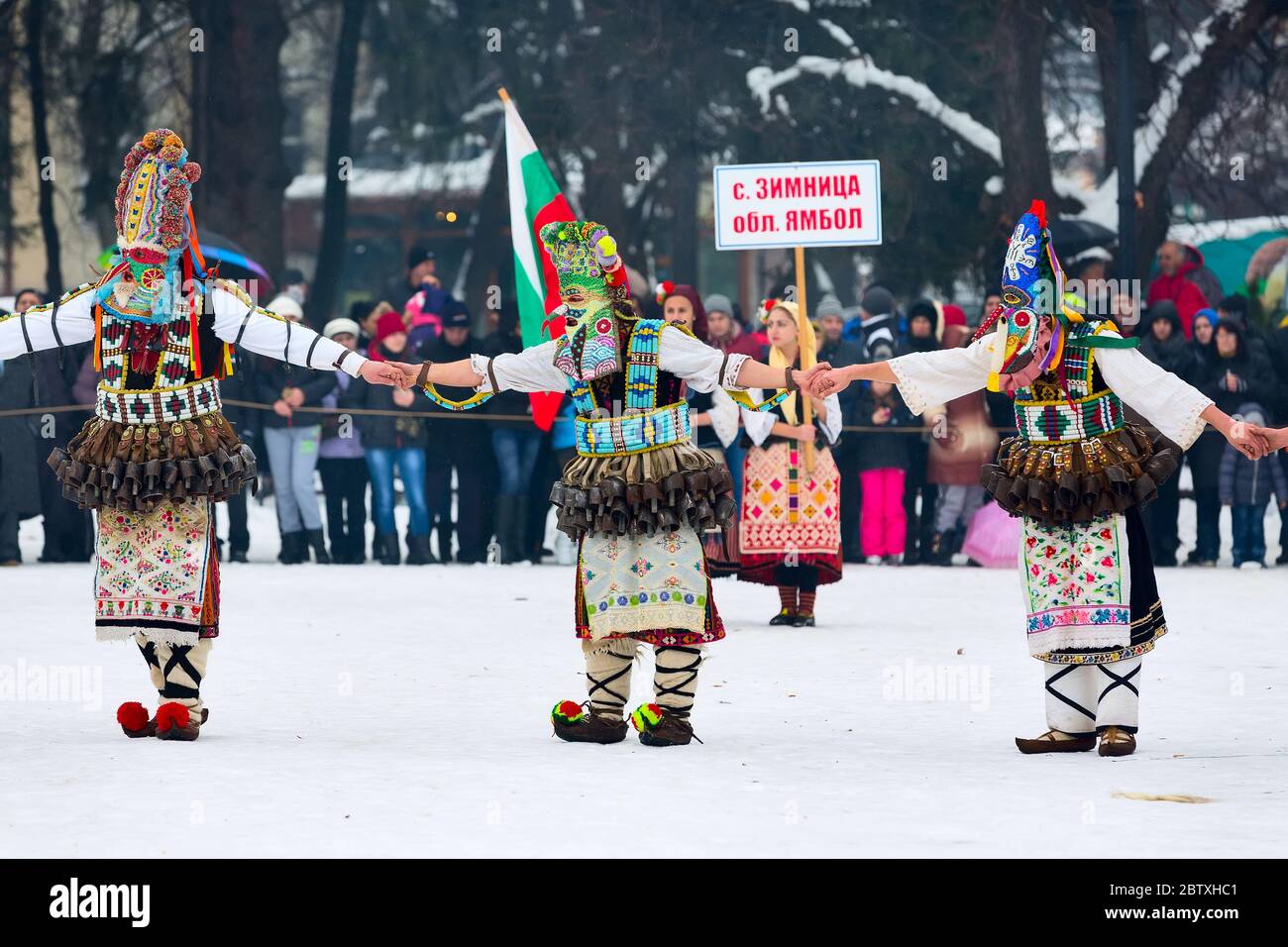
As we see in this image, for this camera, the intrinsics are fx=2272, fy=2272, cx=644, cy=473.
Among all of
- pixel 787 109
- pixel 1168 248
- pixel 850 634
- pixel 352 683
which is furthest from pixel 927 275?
pixel 352 683

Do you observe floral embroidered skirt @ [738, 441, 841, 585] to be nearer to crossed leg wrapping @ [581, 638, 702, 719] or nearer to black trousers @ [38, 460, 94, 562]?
crossed leg wrapping @ [581, 638, 702, 719]

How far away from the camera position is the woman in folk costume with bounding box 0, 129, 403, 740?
8422 mm

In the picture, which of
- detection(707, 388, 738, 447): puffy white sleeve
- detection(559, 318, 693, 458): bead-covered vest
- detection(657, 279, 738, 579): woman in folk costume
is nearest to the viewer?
detection(559, 318, 693, 458): bead-covered vest

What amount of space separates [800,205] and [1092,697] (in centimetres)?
582

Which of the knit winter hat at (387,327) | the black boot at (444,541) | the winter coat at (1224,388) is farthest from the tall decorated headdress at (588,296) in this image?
the black boot at (444,541)

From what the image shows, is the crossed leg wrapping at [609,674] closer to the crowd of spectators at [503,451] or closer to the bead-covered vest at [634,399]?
the bead-covered vest at [634,399]

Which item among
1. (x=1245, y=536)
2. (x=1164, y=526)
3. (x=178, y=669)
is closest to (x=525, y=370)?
(x=178, y=669)

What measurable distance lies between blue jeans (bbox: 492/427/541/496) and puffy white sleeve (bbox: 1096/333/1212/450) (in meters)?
8.72

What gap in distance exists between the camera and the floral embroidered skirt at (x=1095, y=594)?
8094 millimetres

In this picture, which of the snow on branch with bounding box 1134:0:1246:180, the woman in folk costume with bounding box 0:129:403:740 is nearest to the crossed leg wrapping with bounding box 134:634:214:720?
the woman in folk costume with bounding box 0:129:403:740

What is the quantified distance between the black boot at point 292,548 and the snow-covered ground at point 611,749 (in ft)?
9.71

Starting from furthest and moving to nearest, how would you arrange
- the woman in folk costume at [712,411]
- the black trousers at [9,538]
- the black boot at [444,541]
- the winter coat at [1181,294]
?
the winter coat at [1181,294], the black boot at [444,541], the black trousers at [9,538], the woman in folk costume at [712,411]

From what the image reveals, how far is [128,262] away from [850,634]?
4939mm

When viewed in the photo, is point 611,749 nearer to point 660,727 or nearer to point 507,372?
point 660,727
